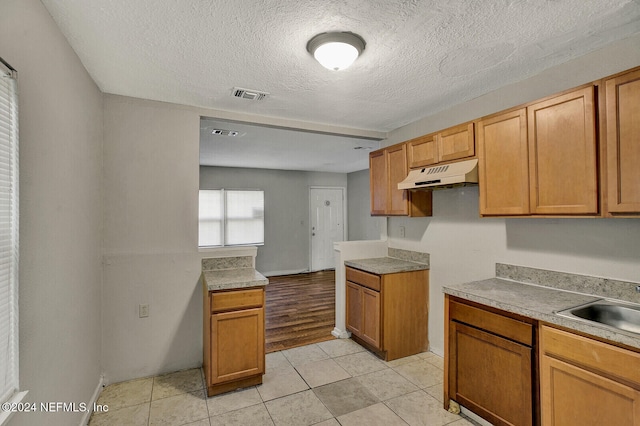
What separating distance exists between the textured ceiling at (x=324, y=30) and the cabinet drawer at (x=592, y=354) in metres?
1.66

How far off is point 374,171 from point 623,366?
8.25 feet

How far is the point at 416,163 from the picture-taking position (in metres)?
2.93

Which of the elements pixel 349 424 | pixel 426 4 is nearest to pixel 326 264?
pixel 349 424

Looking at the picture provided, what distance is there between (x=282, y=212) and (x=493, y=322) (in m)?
5.49

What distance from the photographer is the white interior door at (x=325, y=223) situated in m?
7.33

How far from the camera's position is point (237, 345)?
96.7 inches

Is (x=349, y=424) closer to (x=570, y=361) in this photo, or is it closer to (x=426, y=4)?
(x=570, y=361)

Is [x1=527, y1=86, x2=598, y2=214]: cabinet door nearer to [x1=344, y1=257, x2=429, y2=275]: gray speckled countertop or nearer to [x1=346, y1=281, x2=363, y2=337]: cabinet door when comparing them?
[x1=344, y1=257, x2=429, y2=275]: gray speckled countertop

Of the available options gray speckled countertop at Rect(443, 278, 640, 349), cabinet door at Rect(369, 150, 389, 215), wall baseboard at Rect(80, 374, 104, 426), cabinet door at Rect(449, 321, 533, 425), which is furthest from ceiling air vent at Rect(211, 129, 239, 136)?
cabinet door at Rect(449, 321, 533, 425)

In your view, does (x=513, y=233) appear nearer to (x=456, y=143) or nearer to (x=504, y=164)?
(x=504, y=164)

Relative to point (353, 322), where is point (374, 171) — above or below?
above

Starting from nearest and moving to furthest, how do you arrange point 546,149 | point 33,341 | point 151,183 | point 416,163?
point 33,341 < point 546,149 < point 151,183 < point 416,163

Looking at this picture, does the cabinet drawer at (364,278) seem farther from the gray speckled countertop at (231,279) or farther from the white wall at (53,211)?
the white wall at (53,211)

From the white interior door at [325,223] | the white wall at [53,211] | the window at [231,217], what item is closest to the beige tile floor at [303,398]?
the white wall at [53,211]
